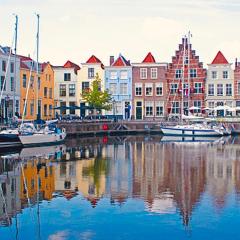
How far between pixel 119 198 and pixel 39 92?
170 ft

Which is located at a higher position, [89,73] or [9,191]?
[89,73]

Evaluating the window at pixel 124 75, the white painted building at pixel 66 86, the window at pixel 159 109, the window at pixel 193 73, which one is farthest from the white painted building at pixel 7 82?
the window at pixel 193 73

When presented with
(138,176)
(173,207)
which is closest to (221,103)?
(138,176)

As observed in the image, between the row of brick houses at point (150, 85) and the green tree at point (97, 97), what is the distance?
3215 millimetres

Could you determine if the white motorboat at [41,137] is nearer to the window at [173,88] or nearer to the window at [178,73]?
the window at [173,88]

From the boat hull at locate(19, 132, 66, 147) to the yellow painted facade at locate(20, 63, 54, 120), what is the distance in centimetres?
1608

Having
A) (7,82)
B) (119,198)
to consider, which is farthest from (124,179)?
(7,82)

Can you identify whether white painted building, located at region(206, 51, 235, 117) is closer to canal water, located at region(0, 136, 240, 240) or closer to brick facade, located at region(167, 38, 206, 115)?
brick facade, located at region(167, 38, 206, 115)

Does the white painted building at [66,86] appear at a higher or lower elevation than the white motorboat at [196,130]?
higher

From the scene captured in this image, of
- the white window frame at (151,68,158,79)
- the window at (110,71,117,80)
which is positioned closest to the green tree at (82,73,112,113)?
the window at (110,71,117,80)

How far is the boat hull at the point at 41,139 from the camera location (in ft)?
145

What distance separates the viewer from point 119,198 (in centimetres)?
2011

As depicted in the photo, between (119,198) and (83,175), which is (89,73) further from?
(119,198)

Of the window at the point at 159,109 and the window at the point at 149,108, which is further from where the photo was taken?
the window at the point at 149,108
